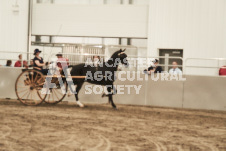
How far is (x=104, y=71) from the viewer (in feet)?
33.1

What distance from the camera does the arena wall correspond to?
11.1 m

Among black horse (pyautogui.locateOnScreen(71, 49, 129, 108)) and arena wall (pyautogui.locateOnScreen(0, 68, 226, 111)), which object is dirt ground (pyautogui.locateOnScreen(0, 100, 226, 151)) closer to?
black horse (pyautogui.locateOnScreen(71, 49, 129, 108))

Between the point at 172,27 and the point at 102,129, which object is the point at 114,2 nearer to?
the point at 172,27

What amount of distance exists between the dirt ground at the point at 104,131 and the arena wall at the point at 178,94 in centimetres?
231

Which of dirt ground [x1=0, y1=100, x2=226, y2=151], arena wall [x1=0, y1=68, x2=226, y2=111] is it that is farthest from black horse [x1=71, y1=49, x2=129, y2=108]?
arena wall [x1=0, y1=68, x2=226, y2=111]

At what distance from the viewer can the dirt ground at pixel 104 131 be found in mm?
5125

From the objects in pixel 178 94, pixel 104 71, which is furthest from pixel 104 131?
pixel 178 94

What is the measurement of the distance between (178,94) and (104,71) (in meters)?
2.81

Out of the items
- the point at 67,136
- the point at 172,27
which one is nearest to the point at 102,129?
the point at 67,136

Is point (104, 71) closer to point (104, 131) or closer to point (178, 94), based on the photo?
point (178, 94)

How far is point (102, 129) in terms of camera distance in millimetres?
6504

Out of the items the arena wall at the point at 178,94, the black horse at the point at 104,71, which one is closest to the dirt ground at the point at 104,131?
the black horse at the point at 104,71

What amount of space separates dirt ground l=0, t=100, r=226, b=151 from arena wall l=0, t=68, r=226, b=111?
7.58 ft

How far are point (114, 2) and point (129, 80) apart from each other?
7298mm
